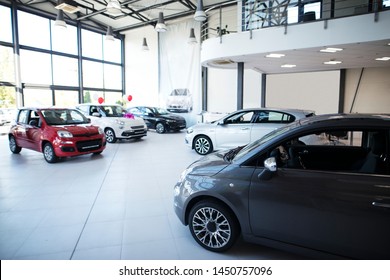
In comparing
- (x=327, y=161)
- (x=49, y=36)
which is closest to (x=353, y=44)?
(x=327, y=161)

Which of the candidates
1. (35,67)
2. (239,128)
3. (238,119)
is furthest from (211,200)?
(35,67)

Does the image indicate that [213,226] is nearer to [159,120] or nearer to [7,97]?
[159,120]

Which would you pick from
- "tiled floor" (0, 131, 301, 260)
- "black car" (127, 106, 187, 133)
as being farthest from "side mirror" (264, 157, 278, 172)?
"black car" (127, 106, 187, 133)

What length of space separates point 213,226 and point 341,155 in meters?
1.58

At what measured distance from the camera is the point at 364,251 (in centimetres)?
197

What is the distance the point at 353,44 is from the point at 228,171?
571cm

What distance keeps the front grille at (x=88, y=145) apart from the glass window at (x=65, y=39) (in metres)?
10.3

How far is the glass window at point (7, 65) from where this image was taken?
479 inches

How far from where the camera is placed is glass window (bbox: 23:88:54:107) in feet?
43.8

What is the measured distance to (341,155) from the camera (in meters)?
2.90

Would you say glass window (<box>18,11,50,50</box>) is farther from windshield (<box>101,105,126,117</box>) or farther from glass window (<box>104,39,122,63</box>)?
windshield (<box>101,105,126,117</box>)

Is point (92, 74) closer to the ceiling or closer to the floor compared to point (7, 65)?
closer to the ceiling

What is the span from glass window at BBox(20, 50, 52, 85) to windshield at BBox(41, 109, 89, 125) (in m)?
7.88

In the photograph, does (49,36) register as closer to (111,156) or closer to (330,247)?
(111,156)
